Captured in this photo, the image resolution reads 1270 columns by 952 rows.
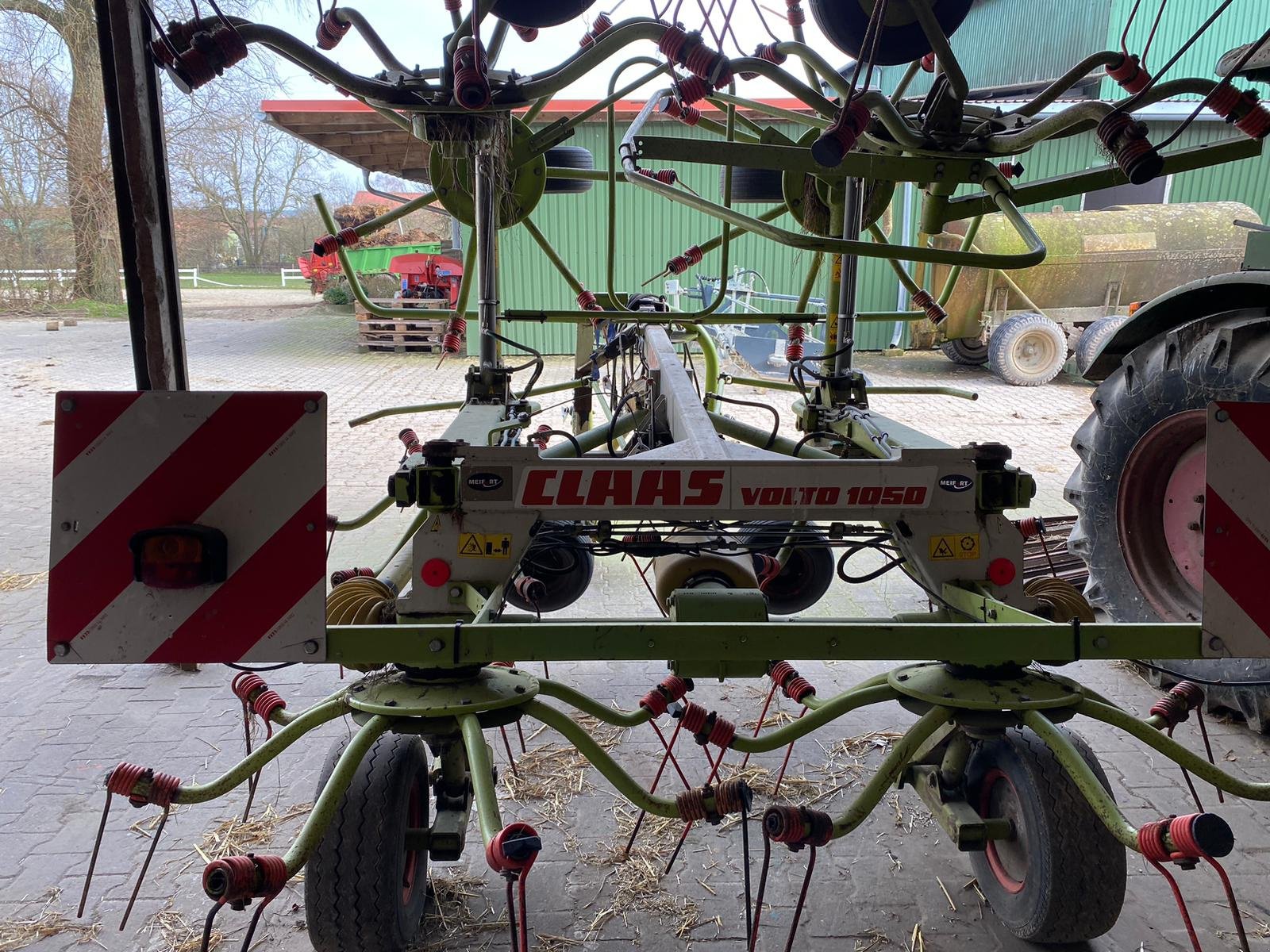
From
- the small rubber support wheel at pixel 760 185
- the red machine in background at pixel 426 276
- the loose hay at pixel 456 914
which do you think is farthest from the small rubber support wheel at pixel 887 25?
the red machine in background at pixel 426 276

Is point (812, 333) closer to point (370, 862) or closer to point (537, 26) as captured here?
point (537, 26)

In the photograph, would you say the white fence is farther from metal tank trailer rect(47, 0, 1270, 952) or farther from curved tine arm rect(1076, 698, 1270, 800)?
curved tine arm rect(1076, 698, 1270, 800)

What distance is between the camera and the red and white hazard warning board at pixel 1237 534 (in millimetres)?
1955

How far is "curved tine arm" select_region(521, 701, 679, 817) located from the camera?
6.52 ft

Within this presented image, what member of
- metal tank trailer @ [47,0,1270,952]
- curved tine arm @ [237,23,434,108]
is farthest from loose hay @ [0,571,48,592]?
curved tine arm @ [237,23,434,108]

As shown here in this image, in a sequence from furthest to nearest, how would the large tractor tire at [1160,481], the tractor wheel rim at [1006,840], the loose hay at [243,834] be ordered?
the large tractor tire at [1160,481], the loose hay at [243,834], the tractor wheel rim at [1006,840]

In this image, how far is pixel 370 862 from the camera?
2.01 meters

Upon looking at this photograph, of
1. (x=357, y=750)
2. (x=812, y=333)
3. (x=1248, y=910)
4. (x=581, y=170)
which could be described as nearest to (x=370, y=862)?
(x=357, y=750)

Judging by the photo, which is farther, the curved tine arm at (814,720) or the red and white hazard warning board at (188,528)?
the curved tine arm at (814,720)

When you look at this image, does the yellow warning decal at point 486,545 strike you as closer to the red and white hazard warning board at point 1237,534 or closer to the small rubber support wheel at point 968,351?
the red and white hazard warning board at point 1237,534

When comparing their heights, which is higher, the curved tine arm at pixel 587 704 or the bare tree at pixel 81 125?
the bare tree at pixel 81 125

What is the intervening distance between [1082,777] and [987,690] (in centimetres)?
25

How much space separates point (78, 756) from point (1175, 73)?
1863 cm

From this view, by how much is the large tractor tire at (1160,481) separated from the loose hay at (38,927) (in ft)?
11.0
